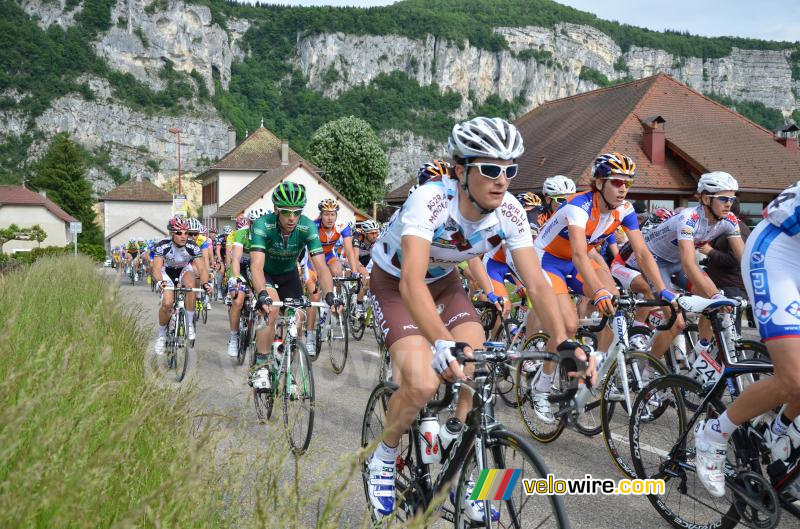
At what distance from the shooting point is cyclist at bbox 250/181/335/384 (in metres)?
7.18

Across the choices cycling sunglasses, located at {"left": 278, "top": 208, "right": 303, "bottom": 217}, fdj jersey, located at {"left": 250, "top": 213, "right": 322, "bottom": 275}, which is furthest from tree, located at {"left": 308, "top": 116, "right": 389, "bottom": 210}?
cycling sunglasses, located at {"left": 278, "top": 208, "right": 303, "bottom": 217}

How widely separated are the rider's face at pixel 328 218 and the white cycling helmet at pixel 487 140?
799 centimetres

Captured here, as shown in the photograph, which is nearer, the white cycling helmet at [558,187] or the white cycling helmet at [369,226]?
the white cycling helmet at [558,187]

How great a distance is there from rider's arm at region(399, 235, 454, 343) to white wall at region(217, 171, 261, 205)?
3165 inches

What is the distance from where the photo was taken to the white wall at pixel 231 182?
82.1 metres

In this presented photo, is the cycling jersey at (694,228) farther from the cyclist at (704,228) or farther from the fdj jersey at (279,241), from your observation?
the fdj jersey at (279,241)

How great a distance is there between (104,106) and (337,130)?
90062 millimetres

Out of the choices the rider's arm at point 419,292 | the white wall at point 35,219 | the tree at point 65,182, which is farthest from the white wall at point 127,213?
the rider's arm at point 419,292

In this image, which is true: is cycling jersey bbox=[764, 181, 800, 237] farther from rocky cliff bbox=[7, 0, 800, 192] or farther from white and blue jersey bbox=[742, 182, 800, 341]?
rocky cliff bbox=[7, 0, 800, 192]

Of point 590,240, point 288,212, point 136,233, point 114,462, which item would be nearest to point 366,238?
point 288,212

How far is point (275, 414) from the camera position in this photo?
11.0 ft

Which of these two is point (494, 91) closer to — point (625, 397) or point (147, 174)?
point (147, 174)

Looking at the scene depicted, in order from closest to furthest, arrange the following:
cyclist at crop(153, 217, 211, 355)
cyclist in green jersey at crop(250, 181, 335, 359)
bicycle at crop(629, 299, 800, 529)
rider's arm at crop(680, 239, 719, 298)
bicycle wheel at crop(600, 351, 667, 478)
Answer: bicycle at crop(629, 299, 800, 529) → bicycle wheel at crop(600, 351, 667, 478) → rider's arm at crop(680, 239, 719, 298) → cyclist in green jersey at crop(250, 181, 335, 359) → cyclist at crop(153, 217, 211, 355)

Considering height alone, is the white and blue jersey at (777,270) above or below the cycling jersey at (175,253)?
above
